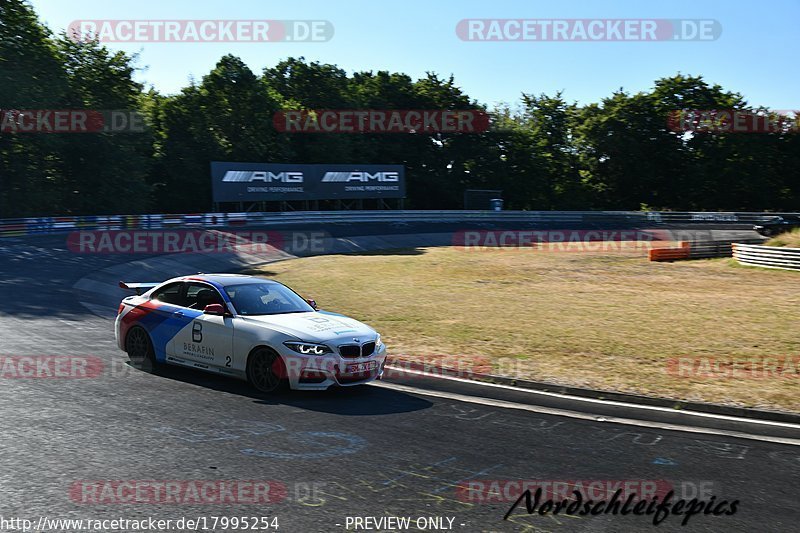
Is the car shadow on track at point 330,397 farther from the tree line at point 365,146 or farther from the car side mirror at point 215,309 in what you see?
the tree line at point 365,146

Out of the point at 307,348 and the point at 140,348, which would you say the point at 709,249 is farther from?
the point at 140,348

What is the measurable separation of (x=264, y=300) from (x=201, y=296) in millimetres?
920

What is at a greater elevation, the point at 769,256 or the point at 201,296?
the point at 201,296

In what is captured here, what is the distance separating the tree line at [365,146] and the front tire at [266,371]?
132 feet

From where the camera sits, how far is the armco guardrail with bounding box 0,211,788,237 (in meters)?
36.2

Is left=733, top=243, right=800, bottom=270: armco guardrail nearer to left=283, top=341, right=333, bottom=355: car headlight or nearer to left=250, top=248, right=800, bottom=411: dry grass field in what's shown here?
left=250, top=248, right=800, bottom=411: dry grass field

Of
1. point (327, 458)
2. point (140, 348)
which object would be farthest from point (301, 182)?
point (327, 458)

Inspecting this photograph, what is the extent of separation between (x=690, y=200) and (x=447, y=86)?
2629cm

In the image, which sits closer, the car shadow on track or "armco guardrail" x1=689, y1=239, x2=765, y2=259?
the car shadow on track

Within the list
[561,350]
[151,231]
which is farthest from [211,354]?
[151,231]

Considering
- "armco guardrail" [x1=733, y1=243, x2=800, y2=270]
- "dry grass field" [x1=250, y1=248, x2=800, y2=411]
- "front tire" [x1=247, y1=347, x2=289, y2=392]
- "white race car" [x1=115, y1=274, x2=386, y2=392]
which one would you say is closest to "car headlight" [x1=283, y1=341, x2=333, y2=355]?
"white race car" [x1=115, y1=274, x2=386, y2=392]

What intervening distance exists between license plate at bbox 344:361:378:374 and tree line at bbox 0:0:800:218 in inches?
1604

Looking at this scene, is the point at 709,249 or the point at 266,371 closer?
the point at 266,371

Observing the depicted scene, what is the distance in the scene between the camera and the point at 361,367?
957 centimetres
